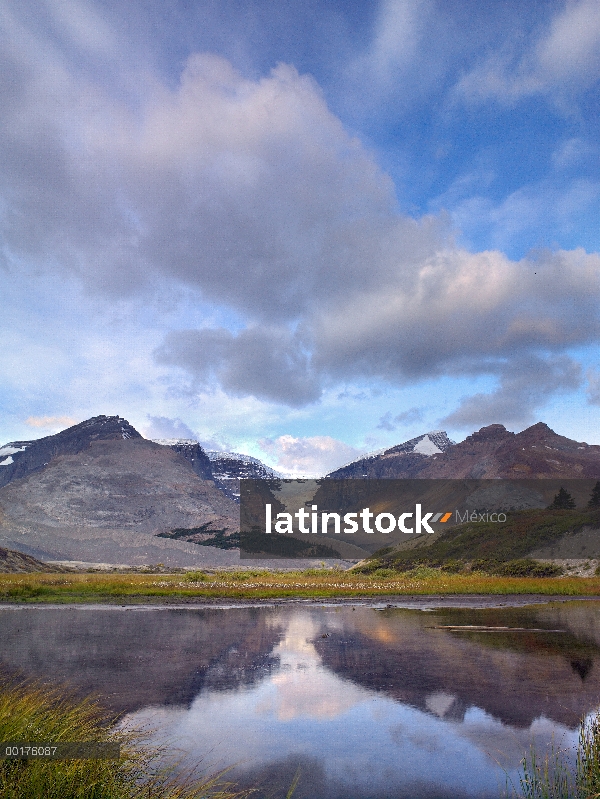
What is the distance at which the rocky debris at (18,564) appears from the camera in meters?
92.4

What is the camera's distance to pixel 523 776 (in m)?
9.67

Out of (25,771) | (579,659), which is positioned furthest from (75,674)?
(579,659)

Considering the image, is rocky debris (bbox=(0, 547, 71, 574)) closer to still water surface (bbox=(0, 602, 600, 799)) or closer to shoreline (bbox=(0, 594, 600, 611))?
shoreline (bbox=(0, 594, 600, 611))

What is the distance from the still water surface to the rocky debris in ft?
235

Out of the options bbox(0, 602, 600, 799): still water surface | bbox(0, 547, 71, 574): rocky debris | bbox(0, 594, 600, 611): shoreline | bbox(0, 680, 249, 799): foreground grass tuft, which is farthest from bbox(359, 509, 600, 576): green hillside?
bbox(0, 680, 249, 799): foreground grass tuft

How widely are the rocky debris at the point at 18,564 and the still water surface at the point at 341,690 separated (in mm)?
71527

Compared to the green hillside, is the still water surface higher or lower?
lower

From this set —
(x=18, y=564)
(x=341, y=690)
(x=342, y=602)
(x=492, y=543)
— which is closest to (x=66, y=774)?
(x=341, y=690)

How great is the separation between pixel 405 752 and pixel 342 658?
9.52 metres

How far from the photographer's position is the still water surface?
1039 centimetres

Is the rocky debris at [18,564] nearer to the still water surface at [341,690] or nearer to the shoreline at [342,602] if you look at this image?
the shoreline at [342,602]

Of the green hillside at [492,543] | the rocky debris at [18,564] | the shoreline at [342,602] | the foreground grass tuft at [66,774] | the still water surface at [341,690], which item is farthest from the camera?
the green hillside at [492,543]

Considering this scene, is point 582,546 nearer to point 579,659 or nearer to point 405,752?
point 579,659

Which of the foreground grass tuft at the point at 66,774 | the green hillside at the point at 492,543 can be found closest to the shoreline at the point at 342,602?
the foreground grass tuft at the point at 66,774
